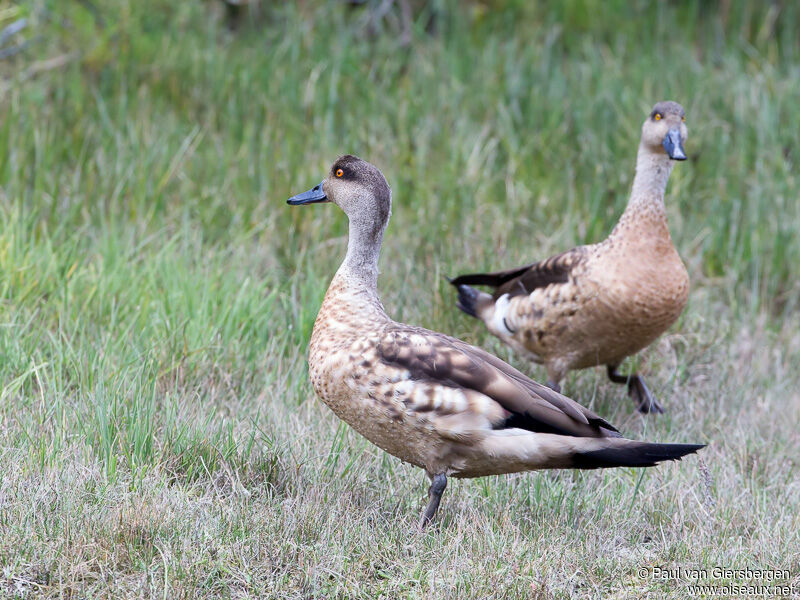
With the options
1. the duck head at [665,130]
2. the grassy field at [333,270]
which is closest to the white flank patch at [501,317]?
the grassy field at [333,270]

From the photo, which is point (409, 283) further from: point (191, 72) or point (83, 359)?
point (191, 72)

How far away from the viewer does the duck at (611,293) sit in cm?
471

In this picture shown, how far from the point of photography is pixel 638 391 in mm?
5270

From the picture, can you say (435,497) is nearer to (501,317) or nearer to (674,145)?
(501,317)

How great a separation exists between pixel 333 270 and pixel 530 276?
50.0 inches

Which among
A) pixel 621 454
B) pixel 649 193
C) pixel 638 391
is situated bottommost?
pixel 638 391

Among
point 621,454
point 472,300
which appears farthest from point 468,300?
point 621,454

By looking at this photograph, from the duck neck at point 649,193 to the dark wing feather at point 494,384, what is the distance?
1.53 m

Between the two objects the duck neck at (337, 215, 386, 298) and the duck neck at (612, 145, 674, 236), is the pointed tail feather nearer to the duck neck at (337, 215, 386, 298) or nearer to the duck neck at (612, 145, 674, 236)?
the duck neck at (612, 145, 674, 236)

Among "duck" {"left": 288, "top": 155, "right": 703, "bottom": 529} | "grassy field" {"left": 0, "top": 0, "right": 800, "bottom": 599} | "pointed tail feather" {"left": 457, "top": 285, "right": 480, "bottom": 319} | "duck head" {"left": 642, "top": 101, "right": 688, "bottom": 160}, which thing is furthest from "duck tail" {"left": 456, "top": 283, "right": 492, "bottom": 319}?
"duck" {"left": 288, "top": 155, "right": 703, "bottom": 529}

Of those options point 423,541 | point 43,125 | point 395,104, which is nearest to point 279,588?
point 423,541

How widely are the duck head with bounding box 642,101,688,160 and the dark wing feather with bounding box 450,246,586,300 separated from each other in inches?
25.3

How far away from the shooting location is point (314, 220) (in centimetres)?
626

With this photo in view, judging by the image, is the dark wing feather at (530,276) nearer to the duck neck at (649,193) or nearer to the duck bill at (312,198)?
the duck neck at (649,193)
